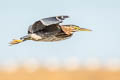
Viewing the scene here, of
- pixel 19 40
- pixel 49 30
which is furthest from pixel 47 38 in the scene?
pixel 19 40

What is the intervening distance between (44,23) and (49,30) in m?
0.23

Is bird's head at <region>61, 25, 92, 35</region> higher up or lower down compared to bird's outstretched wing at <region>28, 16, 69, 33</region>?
lower down

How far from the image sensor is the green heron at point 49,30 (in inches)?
189

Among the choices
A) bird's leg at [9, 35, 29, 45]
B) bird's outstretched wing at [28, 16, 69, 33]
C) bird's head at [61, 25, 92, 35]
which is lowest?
bird's leg at [9, 35, 29, 45]

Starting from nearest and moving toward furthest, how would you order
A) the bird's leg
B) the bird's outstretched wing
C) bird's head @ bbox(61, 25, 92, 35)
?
the bird's outstretched wing, the bird's leg, bird's head @ bbox(61, 25, 92, 35)

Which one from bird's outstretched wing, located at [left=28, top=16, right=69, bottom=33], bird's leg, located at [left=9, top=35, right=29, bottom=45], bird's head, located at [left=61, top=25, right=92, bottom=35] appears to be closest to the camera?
bird's outstretched wing, located at [left=28, top=16, right=69, bottom=33]

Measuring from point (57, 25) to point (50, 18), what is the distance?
22 cm

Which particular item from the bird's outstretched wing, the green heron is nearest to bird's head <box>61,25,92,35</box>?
the green heron

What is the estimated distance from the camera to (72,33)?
509 cm

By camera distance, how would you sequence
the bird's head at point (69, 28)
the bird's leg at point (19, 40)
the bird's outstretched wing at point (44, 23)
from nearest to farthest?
the bird's outstretched wing at point (44, 23)
the bird's leg at point (19, 40)
the bird's head at point (69, 28)

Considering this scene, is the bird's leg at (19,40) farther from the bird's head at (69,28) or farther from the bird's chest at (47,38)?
the bird's head at (69,28)

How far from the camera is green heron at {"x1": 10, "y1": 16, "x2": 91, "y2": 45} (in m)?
4.80

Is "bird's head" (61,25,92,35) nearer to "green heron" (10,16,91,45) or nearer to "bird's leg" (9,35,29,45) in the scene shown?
"green heron" (10,16,91,45)

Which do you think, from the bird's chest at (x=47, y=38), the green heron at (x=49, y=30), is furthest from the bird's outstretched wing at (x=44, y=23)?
the bird's chest at (x=47, y=38)
